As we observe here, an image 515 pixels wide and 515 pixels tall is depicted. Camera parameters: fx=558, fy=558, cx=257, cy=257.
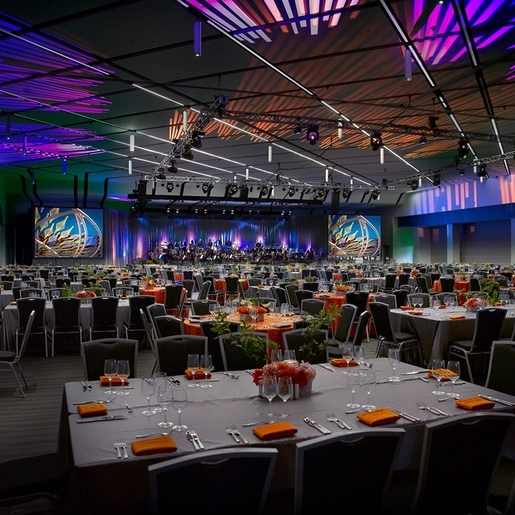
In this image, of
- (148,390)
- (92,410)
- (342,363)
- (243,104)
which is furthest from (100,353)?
(243,104)

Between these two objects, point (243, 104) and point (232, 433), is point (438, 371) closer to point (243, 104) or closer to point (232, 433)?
point (232, 433)

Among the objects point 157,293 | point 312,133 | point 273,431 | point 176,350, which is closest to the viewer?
point 273,431

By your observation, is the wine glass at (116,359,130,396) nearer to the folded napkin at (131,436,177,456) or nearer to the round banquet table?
the folded napkin at (131,436,177,456)

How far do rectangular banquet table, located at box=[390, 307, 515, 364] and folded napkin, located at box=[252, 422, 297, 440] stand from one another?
183 inches

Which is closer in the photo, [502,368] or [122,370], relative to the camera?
[122,370]

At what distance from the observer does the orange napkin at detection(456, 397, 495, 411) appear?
313 centimetres

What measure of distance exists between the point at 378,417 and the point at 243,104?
9.39 metres

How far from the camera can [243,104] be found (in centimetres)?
1137

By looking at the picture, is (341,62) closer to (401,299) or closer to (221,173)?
(401,299)

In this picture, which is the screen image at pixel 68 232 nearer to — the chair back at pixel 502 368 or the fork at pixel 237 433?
the chair back at pixel 502 368

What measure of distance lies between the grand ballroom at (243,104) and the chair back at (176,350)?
13.7 ft

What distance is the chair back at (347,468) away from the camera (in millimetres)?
2145

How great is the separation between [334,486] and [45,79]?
9407mm

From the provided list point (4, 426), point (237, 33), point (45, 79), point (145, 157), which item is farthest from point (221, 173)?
point (4, 426)
